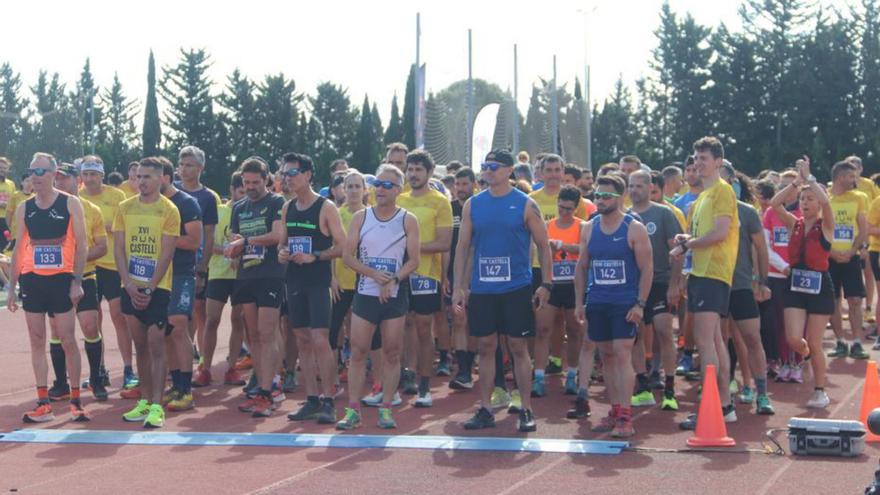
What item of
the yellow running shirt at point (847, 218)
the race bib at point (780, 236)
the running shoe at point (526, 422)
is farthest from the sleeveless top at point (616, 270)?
the yellow running shirt at point (847, 218)

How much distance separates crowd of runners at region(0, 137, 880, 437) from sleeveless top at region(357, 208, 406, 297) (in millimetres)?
16

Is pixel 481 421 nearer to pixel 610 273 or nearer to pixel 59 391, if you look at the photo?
pixel 610 273

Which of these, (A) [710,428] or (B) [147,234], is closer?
(A) [710,428]

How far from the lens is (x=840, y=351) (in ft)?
46.0

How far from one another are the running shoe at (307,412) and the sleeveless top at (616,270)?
2.52 m

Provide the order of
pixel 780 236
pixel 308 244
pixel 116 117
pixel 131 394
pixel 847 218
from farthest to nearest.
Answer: pixel 116 117
pixel 847 218
pixel 780 236
pixel 131 394
pixel 308 244

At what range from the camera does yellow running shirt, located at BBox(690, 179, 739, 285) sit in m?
9.44

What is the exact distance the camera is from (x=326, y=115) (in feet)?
261

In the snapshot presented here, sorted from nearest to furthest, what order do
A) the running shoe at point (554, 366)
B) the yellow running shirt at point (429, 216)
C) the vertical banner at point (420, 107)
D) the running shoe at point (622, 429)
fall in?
the running shoe at point (622, 429) < the yellow running shirt at point (429, 216) < the running shoe at point (554, 366) < the vertical banner at point (420, 107)

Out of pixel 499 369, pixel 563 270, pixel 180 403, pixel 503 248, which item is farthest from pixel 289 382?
pixel 503 248

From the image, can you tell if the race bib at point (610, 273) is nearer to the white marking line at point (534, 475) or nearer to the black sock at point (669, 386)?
the white marking line at point (534, 475)

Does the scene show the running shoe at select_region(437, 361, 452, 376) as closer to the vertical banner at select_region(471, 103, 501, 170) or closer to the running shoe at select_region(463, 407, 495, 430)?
the running shoe at select_region(463, 407, 495, 430)

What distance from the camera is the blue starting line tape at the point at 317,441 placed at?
8.73 m

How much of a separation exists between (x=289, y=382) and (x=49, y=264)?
2.74 m
